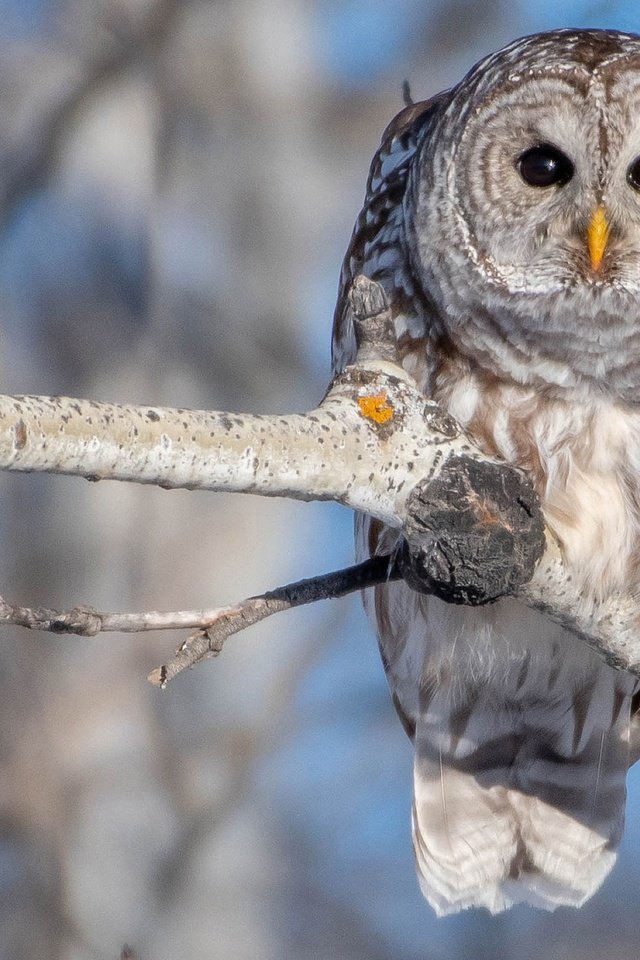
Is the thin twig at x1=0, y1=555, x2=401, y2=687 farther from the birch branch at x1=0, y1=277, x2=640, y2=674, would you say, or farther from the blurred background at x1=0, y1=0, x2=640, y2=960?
the blurred background at x1=0, y1=0, x2=640, y2=960

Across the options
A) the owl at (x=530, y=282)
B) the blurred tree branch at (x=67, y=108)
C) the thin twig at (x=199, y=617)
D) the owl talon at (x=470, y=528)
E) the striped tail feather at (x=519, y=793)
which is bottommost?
the striped tail feather at (x=519, y=793)

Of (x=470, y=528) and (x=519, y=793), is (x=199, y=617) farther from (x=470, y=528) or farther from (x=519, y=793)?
(x=519, y=793)

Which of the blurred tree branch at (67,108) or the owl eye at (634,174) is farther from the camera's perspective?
the blurred tree branch at (67,108)

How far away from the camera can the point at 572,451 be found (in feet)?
12.6

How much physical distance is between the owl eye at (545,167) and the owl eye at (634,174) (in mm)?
144

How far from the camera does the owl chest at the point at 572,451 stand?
3830mm

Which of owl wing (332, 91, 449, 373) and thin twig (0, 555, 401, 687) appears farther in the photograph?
owl wing (332, 91, 449, 373)

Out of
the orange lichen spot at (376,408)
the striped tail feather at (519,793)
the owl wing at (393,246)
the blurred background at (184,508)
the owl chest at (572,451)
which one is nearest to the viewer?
the orange lichen spot at (376,408)

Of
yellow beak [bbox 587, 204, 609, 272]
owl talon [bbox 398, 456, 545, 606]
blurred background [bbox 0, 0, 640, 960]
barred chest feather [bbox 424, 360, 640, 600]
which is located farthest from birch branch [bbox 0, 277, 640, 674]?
blurred background [bbox 0, 0, 640, 960]

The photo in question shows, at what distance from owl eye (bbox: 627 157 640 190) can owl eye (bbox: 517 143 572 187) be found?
144 mm

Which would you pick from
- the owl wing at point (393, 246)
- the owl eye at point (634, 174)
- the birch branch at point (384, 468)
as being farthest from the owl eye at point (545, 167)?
the birch branch at point (384, 468)

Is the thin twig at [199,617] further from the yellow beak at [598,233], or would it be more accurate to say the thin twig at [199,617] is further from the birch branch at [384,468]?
the yellow beak at [598,233]

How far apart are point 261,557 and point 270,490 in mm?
4291

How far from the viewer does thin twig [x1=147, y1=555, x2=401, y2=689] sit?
2715mm
